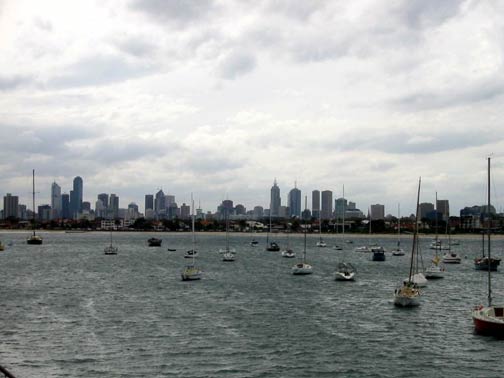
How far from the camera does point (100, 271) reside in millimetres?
127438

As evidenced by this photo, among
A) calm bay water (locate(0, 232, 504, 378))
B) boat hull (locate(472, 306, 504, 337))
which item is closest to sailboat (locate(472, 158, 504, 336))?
boat hull (locate(472, 306, 504, 337))

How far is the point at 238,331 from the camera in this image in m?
56.7

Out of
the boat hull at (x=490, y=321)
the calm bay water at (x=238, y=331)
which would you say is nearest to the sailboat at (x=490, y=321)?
the boat hull at (x=490, y=321)

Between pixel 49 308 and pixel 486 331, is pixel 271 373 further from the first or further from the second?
pixel 49 308

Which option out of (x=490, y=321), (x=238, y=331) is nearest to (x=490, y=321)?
(x=490, y=321)

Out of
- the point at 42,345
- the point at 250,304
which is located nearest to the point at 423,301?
the point at 250,304

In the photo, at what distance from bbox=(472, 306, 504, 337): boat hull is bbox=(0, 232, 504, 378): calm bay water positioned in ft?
3.60

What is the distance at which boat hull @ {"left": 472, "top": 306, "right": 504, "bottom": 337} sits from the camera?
52656mm

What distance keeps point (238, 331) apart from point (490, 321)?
2154 cm

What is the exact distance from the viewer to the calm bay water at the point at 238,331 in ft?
146

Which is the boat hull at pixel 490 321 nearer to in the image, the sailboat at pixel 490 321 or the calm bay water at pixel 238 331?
the sailboat at pixel 490 321

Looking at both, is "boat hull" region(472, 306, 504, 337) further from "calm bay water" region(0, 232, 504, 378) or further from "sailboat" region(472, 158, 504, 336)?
"calm bay water" region(0, 232, 504, 378)

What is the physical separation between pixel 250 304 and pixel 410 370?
32.7 metres

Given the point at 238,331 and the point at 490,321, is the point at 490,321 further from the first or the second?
the point at 238,331
